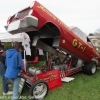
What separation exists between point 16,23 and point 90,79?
155 inches

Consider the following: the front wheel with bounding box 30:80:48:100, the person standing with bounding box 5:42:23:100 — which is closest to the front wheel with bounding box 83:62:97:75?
the front wheel with bounding box 30:80:48:100

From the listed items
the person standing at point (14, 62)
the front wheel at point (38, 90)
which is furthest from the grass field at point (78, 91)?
the person standing at point (14, 62)

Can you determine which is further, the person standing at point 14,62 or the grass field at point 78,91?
the grass field at point 78,91

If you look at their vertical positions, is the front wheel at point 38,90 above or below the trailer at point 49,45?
below

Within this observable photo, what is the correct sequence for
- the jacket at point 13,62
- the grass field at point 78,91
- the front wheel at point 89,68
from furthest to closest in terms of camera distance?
the front wheel at point 89,68 → the grass field at point 78,91 → the jacket at point 13,62

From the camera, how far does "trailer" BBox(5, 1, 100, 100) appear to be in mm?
3856

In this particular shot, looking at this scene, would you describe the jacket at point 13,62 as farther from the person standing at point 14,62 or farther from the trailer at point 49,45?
the trailer at point 49,45

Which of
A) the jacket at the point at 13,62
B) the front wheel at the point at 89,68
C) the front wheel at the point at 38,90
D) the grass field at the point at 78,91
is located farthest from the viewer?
the front wheel at the point at 89,68

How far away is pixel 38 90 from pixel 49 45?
90.5 inches

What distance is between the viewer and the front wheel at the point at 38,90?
12.6ft

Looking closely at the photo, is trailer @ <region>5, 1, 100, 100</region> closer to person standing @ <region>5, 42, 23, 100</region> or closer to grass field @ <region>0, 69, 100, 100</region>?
grass field @ <region>0, 69, 100, 100</region>

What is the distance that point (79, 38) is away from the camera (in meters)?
5.27

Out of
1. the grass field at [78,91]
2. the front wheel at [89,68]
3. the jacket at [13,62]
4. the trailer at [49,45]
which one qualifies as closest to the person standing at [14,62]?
the jacket at [13,62]

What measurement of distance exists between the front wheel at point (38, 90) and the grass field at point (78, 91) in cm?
18
